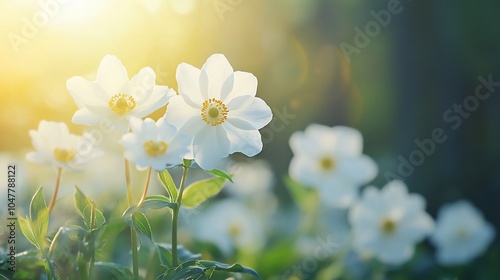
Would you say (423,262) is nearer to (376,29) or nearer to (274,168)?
(274,168)

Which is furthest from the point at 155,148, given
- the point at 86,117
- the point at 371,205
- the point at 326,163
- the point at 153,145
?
the point at 326,163

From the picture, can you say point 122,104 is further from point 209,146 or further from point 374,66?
point 374,66

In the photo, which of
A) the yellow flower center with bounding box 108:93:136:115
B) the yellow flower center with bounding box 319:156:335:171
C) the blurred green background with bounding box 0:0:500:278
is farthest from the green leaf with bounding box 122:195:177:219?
the blurred green background with bounding box 0:0:500:278

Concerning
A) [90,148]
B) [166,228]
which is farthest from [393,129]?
[90,148]

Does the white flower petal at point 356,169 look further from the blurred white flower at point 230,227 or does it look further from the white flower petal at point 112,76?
the white flower petal at point 112,76

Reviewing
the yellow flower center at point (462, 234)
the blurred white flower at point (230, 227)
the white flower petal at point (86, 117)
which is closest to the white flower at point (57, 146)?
the white flower petal at point (86, 117)
